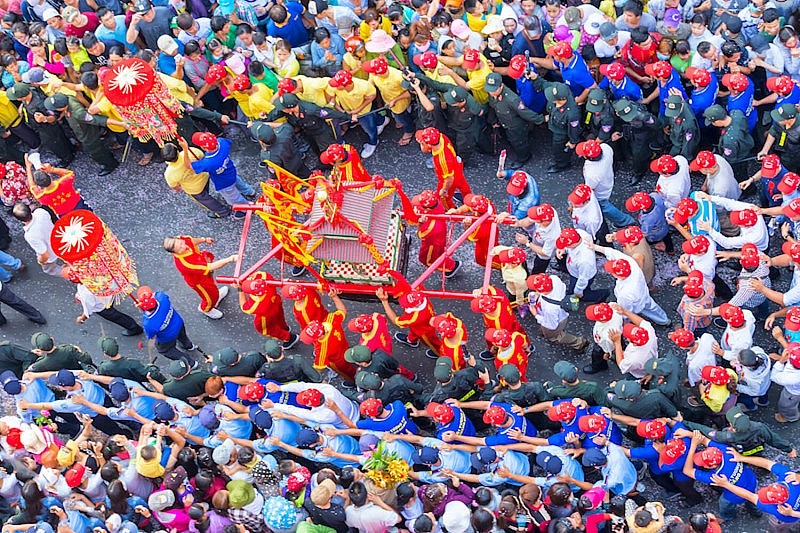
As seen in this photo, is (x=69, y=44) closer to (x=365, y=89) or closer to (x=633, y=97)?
(x=365, y=89)

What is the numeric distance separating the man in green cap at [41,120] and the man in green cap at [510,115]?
6.28 m

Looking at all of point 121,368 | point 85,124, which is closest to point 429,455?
point 121,368

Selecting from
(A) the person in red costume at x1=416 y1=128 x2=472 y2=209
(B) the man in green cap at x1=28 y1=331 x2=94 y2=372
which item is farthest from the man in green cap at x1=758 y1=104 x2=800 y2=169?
(B) the man in green cap at x1=28 y1=331 x2=94 y2=372

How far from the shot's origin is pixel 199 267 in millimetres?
12992

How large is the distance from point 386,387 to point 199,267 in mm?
3167

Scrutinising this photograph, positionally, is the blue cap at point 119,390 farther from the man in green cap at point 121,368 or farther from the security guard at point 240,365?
the security guard at point 240,365

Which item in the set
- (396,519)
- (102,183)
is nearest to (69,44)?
(102,183)

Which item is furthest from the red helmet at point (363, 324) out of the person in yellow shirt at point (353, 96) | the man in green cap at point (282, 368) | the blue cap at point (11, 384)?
the blue cap at point (11, 384)

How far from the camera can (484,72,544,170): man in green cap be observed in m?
13.4

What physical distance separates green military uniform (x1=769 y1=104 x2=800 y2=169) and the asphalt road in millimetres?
1424

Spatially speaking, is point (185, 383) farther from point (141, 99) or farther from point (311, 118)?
point (311, 118)

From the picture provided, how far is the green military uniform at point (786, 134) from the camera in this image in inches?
480

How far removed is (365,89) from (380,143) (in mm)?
1431

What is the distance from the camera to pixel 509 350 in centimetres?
1139
